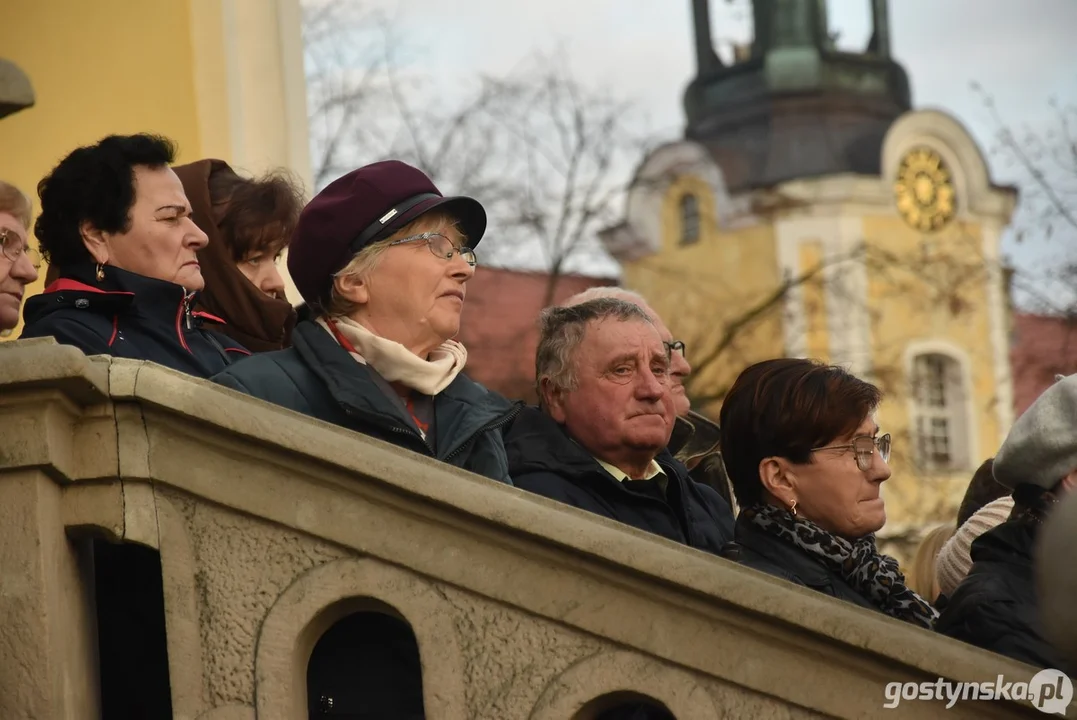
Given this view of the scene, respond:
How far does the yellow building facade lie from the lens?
7.62 metres

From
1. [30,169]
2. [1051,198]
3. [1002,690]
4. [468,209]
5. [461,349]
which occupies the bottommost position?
[1002,690]

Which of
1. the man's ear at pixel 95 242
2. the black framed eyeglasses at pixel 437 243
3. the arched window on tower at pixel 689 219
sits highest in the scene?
the arched window on tower at pixel 689 219

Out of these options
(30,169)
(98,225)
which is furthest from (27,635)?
(30,169)

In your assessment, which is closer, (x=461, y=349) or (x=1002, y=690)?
(x=1002, y=690)

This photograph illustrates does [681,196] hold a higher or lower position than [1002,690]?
higher

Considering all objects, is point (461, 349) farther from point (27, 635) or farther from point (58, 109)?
point (58, 109)

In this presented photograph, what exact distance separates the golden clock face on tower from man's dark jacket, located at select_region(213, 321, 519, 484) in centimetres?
3306

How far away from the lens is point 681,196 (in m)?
36.4

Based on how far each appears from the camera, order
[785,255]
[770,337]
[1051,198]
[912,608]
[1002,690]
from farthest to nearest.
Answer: [785,255] < [770,337] < [1051,198] < [912,608] < [1002,690]

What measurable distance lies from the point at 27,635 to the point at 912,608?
177 cm

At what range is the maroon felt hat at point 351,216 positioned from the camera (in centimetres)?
420

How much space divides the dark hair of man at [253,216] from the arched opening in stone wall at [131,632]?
4.84 feet

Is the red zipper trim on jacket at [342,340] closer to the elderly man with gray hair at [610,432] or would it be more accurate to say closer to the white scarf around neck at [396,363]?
the white scarf around neck at [396,363]

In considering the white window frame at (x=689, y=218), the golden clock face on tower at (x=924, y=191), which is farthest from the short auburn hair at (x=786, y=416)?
the golden clock face on tower at (x=924, y=191)
